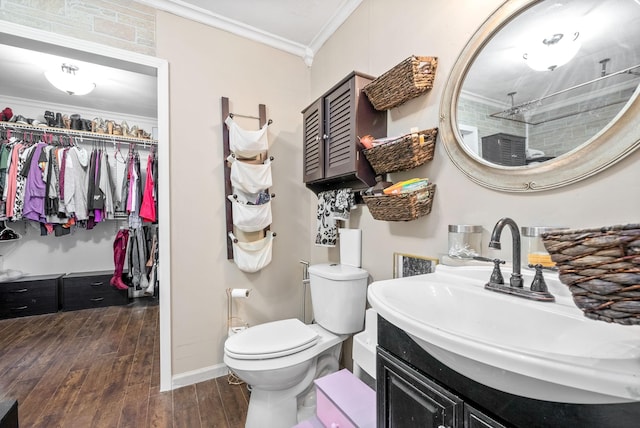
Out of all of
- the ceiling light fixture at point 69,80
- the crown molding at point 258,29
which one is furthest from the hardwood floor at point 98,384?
the crown molding at point 258,29

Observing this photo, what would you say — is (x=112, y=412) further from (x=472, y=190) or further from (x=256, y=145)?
(x=472, y=190)

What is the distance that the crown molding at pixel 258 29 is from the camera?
5.90 feet

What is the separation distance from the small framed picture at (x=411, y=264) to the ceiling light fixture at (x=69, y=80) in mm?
3127

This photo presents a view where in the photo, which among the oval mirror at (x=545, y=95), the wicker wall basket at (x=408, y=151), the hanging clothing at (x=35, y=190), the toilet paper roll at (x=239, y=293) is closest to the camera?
the oval mirror at (x=545, y=95)

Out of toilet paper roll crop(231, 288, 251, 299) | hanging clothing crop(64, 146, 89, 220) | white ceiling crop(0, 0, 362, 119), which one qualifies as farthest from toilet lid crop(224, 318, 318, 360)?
hanging clothing crop(64, 146, 89, 220)

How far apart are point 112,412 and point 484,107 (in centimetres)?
244

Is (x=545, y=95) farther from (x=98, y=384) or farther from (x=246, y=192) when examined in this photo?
(x=98, y=384)

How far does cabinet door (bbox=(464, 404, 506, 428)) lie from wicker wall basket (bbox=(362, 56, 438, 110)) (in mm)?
1183

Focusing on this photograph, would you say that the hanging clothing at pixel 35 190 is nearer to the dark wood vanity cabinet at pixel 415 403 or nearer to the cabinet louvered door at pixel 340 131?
the cabinet louvered door at pixel 340 131

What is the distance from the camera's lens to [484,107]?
1.07 metres

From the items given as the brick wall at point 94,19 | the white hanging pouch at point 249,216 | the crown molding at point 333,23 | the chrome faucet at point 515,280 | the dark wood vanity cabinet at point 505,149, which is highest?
the crown molding at point 333,23

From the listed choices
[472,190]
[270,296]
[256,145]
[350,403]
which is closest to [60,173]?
[256,145]

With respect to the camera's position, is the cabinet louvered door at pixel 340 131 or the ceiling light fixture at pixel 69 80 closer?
the cabinet louvered door at pixel 340 131

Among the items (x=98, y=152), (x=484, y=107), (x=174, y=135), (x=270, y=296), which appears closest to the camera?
(x=484, y=107)
